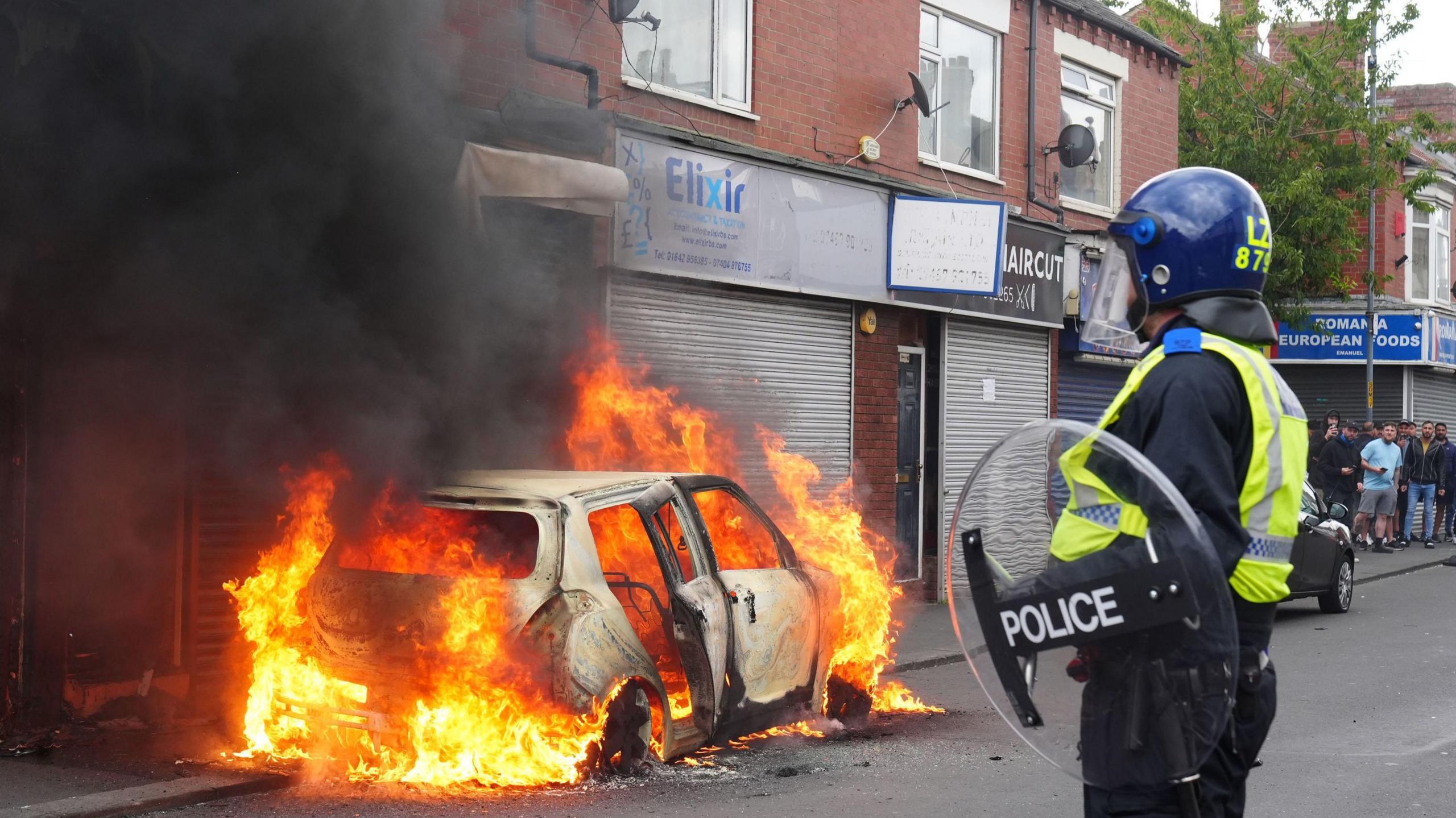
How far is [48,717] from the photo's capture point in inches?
299

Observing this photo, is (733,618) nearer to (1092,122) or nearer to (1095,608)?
(1095,608)

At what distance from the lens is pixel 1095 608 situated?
9.12 feet

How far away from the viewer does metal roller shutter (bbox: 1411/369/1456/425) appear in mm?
27703

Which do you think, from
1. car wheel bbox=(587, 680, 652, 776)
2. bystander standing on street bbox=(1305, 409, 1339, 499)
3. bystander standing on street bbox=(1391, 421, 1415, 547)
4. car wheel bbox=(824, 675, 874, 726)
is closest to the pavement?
car wheel bbox=(587, 680, 652, 776)

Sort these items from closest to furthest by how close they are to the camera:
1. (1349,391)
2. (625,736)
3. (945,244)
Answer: (625,736) → (945,244) → (1349,391)

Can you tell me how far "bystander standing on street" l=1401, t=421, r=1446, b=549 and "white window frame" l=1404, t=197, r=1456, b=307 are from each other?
6.83 meters

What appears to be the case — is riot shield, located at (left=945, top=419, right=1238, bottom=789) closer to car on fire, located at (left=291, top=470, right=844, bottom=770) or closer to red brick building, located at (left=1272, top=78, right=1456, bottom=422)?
car on fire, located at (left=291, top=470, right=844, bottom=770)

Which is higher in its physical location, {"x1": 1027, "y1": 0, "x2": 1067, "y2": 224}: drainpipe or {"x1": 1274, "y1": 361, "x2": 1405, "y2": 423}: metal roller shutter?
{"x1": 1027, "y1": 0, "x2": 1067, "y2": 224}: drainpipe

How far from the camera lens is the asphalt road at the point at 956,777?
19.6 feet

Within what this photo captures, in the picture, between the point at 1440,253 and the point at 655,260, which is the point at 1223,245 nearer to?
the point at 655,260

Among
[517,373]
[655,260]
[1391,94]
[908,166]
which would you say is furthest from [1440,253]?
[517,373]

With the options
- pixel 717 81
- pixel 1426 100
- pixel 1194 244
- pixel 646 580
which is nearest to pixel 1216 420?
pixel 1194 244

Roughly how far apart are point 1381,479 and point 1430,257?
10546 millimetres

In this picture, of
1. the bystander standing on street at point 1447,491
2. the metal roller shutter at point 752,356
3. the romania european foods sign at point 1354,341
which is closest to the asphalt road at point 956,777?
the metal roller shutter at point 752,356
